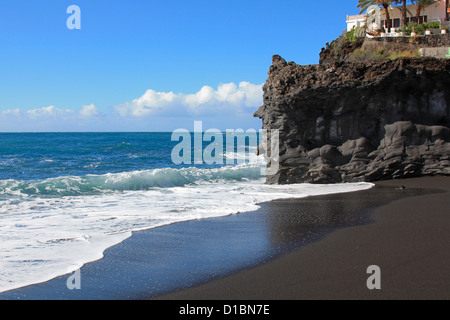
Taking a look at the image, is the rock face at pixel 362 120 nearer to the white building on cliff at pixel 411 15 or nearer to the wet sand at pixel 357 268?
the wet sand at pixel 357 268

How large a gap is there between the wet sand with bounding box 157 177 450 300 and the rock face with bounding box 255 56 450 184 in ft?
20.6

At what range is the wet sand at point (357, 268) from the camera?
14.8 ft

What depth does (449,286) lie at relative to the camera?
4.57 metres

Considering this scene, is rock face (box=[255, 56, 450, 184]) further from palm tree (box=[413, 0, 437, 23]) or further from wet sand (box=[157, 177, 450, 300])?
palm tree (box=[413, 0, 437, 23])

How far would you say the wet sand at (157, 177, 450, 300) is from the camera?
4.52 metres

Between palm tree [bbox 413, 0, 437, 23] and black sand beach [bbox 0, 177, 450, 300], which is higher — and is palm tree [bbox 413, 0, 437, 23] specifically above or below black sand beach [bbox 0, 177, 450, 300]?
above

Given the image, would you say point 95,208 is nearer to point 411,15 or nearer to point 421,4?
point 421,4

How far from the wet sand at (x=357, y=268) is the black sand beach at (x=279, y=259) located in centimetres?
1

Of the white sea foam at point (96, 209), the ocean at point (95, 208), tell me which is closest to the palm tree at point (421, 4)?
the ocean at point (95, 208)

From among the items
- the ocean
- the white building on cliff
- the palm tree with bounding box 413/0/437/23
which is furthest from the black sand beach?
the white building on cliff

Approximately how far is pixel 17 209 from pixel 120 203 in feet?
8.72

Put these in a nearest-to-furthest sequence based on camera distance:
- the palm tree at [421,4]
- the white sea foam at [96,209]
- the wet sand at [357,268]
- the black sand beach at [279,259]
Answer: the wet sand at [357,268] → the black sand beach at [279,259] → the white sea foam at [96,209] → the palm tree at [421,4]

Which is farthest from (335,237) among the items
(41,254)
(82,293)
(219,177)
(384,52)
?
(384,52)
